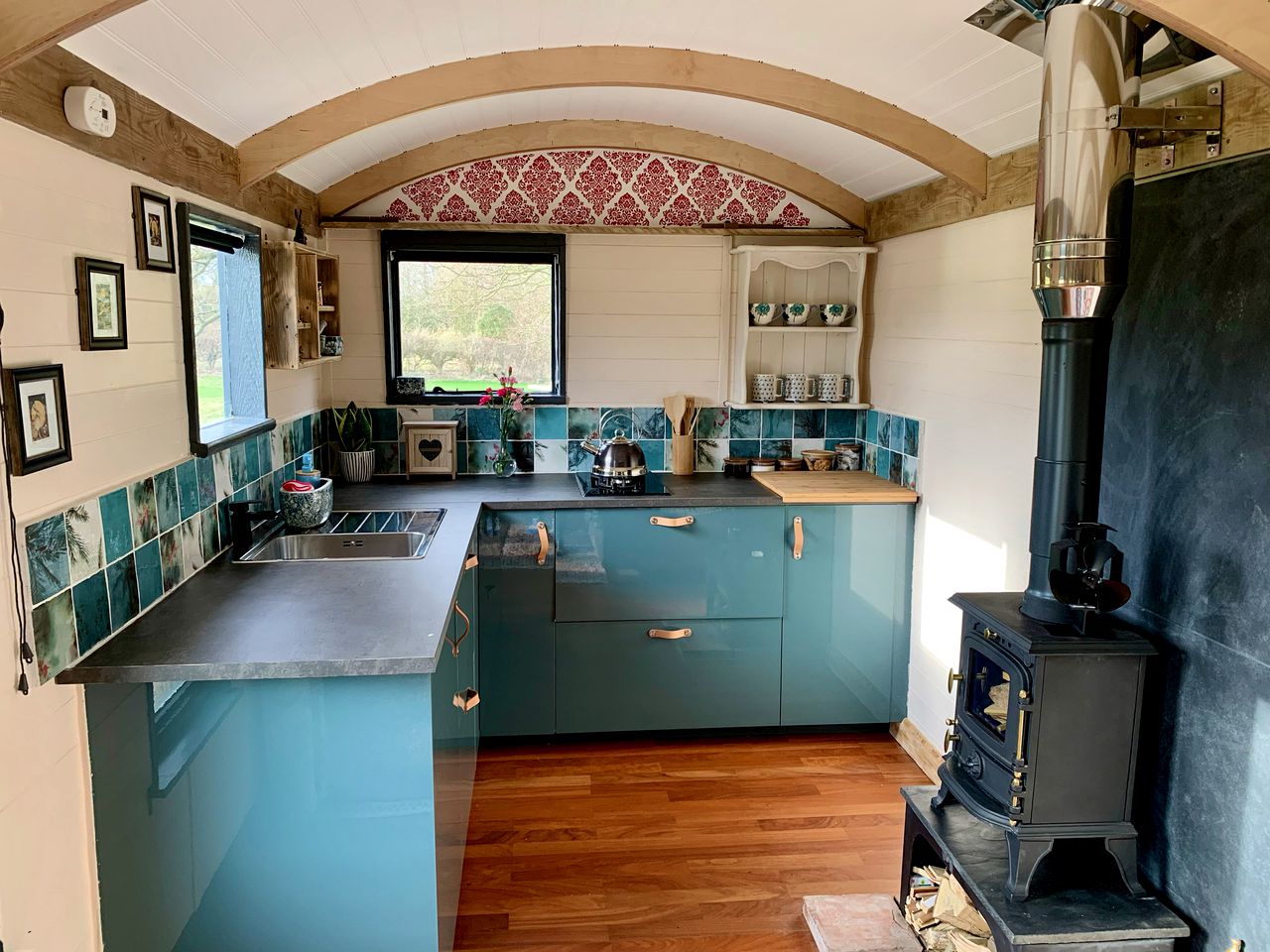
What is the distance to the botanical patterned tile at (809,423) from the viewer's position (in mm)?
4453

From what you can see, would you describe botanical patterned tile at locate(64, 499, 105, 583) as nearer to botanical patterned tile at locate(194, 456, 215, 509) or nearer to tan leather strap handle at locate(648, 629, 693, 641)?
botanical patterned tile at locate(194, 456, 215, 509)

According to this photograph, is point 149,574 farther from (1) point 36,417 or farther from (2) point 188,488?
(1) point 36,417

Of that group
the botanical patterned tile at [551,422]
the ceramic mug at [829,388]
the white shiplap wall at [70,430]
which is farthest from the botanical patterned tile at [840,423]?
the white shiplap wall at [70,430]

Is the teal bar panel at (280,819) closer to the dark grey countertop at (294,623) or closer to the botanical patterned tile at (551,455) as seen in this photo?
the dark grey countertop at (294,623)

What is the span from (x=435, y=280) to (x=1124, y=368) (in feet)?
9.27

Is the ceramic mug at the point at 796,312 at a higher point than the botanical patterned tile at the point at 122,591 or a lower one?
higher

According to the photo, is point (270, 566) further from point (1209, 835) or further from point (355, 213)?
point (1209, 835)

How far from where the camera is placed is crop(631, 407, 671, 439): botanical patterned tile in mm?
4406

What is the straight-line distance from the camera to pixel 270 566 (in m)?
2.79

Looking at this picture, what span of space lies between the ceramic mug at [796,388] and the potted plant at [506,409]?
1.13 meters

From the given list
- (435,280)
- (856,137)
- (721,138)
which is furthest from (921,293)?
(435,280)

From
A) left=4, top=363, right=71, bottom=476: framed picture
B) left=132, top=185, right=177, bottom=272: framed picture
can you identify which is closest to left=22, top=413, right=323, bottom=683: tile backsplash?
left=4, top=363, right=71, bottom=476: framed picture

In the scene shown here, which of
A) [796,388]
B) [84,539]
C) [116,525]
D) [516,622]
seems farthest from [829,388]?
[84,539]

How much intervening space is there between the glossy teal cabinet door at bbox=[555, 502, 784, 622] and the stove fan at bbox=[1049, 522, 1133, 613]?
5.67ft
